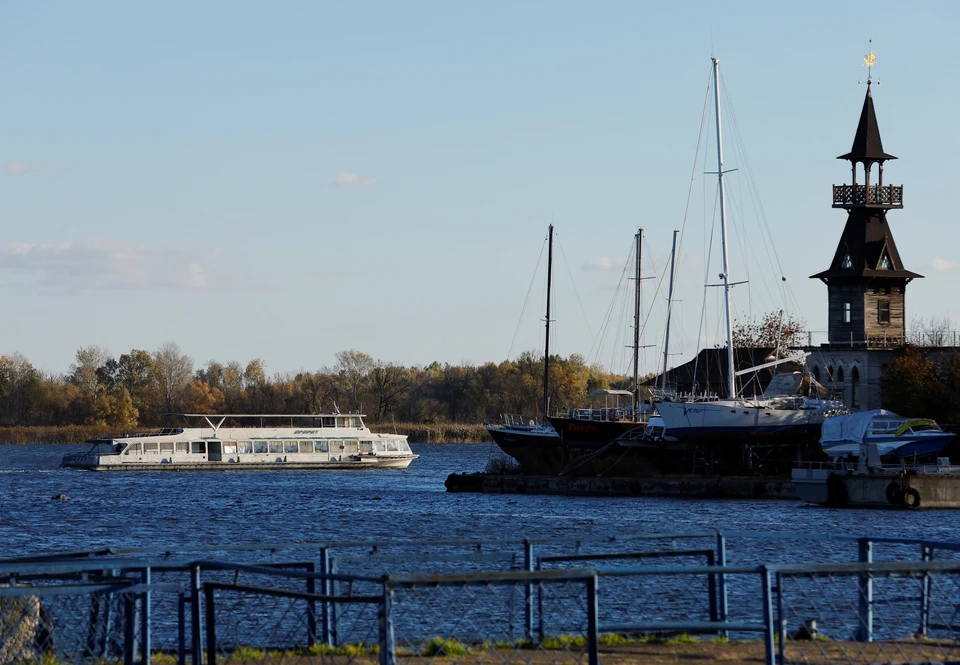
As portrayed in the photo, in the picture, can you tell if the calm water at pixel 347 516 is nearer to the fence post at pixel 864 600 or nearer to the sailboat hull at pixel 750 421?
the sailboat hull at pixel 750 421

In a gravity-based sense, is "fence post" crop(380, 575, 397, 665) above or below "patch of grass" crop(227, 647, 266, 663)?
above

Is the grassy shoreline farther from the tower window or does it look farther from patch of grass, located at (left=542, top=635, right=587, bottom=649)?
patch of grass, located at (left=542, top=635, right=587, bottom=649)

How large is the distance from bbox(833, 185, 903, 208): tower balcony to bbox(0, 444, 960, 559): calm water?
29.5 metres

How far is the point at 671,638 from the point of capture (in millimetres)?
15656

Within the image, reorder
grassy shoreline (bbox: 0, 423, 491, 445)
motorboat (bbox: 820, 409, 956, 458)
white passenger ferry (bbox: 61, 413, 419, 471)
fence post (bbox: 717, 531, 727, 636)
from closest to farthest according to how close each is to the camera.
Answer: fence post (bbox: 717, 531, 727, 636) < motorboat (bbox: 820, 409, 956, 458) < white passenger ferry (bbox: 61, 413, 419, 471) < grassy shoreline (bbox: 0, 423, 491, 445)

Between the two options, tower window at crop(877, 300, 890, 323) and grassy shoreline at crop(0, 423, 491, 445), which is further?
grassy shoreline at crop(0, 423, 491, 445)

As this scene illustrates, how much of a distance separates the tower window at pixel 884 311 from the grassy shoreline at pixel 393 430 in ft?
301

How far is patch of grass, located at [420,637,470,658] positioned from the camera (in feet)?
45.7

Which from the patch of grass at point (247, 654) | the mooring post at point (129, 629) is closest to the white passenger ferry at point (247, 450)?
the patch of grass at point (247, 654)

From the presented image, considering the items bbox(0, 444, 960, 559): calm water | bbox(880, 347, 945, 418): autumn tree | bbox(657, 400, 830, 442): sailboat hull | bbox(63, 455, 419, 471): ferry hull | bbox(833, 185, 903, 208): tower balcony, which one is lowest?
bbox(0, 444, 960, 559): calm water

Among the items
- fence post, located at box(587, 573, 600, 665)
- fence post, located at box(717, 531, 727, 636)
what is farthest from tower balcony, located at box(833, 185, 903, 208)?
fence post, located at box(587, 573, 600, 665)

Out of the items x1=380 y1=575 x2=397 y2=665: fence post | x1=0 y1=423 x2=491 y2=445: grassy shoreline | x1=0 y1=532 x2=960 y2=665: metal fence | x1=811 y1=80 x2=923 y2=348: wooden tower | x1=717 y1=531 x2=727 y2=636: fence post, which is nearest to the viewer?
x1=380 y1=575 x2=397 y2=665: fence post

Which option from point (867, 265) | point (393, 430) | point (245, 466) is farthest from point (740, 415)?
point (393, 430)

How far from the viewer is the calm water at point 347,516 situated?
50656 mm
